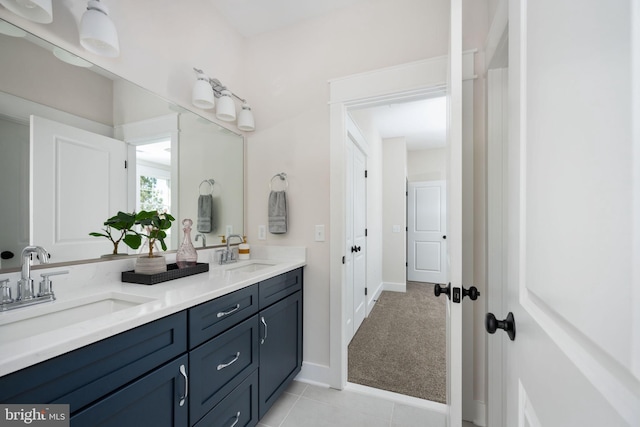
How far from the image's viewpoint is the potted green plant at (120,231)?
129 cm

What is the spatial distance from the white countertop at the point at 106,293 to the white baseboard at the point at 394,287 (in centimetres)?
309

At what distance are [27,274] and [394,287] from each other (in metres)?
4.38

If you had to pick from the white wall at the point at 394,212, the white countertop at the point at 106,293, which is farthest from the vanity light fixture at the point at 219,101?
the white wall at the point at 394,212

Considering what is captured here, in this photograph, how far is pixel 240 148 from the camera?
223 centimetres

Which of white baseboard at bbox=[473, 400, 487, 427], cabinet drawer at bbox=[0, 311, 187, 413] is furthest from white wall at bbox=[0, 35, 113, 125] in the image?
white baseboard at bbox=[473, 400, 487, 427]

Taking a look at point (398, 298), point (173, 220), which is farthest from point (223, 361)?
point (398, 298)

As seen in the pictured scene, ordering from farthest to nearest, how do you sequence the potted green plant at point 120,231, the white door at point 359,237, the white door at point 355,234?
the white door at point 359,237 < the white door at point 355,234 < the potted green plant at point 120,231

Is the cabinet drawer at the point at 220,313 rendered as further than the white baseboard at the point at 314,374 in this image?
No

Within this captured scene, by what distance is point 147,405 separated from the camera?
2.87ft

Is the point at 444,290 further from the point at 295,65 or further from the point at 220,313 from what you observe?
the point at 295,65

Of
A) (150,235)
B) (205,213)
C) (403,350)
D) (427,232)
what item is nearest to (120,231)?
(150,235)

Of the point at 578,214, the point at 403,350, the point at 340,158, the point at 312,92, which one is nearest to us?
the point at 578,214

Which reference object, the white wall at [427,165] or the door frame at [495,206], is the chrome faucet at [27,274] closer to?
the door frame at [495,206]

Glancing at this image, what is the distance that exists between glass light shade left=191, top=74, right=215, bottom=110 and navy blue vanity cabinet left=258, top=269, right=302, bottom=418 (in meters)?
1.28
